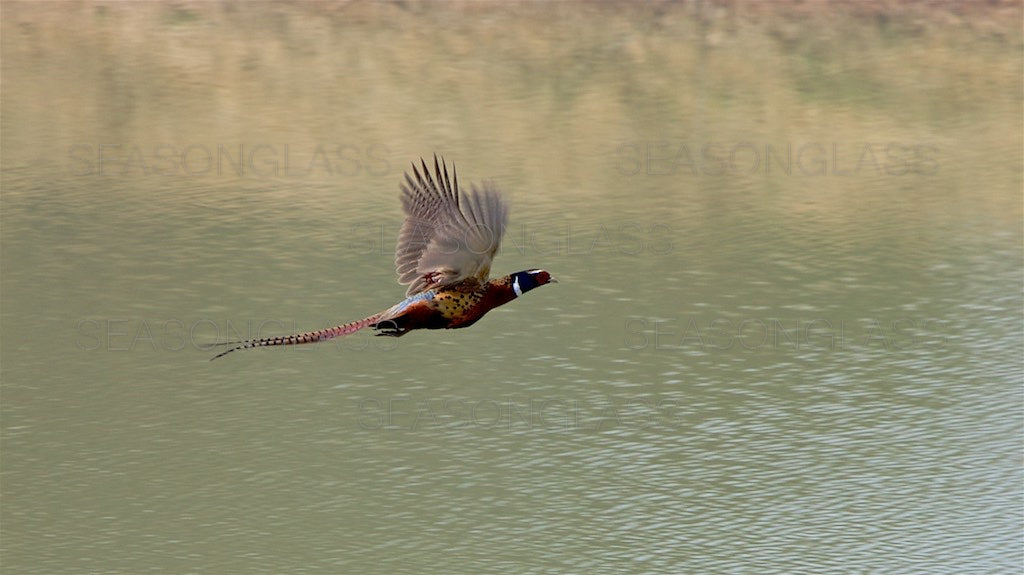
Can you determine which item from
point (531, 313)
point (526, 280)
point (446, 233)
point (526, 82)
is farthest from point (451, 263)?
point (526, 82)

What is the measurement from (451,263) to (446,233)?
0.26 m

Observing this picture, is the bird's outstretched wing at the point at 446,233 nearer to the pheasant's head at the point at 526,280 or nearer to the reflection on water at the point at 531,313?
the pheasant's head at the point at 526,280

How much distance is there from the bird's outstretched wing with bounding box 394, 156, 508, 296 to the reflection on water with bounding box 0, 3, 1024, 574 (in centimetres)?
702

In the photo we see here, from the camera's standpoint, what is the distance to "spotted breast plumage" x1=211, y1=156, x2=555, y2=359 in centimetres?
1098

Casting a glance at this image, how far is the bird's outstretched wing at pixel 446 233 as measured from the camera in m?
11.0

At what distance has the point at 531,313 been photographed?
23.4m

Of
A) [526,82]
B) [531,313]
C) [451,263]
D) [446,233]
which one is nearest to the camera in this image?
[451,263]

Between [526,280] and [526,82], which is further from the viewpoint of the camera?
[526,82]

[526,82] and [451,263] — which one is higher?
[526,82]

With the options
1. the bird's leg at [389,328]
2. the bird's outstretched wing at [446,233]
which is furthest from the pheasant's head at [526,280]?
the bird's leg at [389,328]

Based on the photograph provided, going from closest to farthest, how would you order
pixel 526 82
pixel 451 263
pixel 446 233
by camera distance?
pixel 451 263 < pixel 446 233 < pixel 526 82

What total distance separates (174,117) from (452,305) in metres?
24.0

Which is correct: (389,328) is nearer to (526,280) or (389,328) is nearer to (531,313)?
(526,280)

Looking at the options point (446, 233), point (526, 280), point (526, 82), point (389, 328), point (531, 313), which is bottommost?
point (531, 313)
